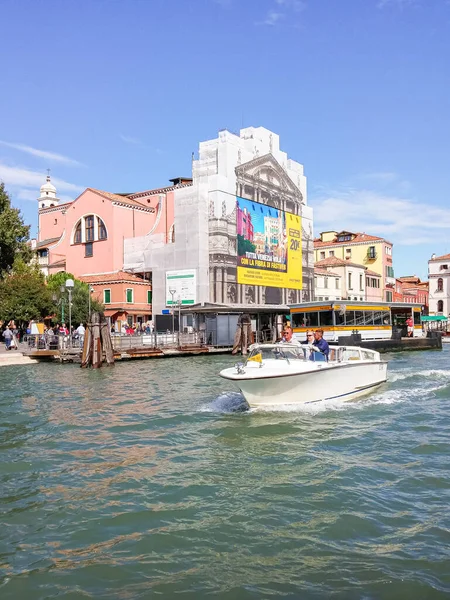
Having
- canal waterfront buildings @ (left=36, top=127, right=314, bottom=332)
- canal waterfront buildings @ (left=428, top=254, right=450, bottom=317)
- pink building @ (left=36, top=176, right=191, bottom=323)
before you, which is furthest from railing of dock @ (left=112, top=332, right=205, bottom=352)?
canal waterfront buildings @ (left=428, top=254, right=450, bottom=317)

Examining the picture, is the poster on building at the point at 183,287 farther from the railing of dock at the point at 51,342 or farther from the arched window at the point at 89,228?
the railing of dock at the point at 51,342

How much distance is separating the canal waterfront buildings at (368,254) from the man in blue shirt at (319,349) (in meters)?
59.8

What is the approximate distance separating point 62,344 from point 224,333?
10921mm

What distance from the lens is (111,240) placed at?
53562 millimetres

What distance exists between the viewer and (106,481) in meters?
7.85

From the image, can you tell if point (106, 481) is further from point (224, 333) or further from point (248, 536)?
point (224, 333)

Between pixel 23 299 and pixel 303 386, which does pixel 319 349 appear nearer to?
pixel 303 386

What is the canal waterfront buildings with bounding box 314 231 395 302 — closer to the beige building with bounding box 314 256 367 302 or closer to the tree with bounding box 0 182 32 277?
the beige building with bounding box 314 256 367 302

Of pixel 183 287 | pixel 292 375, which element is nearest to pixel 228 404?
pixel 292 375

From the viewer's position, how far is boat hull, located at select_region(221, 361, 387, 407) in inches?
472

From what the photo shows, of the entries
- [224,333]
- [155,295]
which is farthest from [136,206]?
[224,333]

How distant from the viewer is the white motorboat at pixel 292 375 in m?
12.0

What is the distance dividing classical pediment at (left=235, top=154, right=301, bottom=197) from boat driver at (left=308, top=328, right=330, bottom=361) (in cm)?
3950

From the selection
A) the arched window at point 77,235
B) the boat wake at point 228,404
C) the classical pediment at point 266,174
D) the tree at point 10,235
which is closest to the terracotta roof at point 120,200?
the arched window at point 77,235
